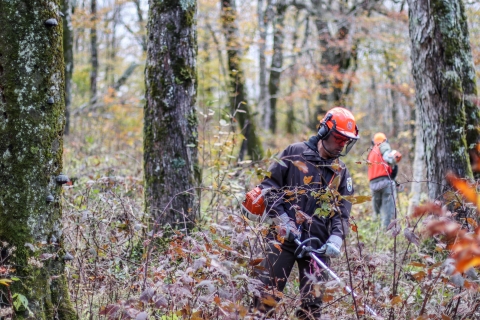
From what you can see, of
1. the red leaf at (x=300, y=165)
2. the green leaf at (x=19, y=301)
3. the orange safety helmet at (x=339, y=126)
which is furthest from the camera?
the orange safety helmet at (x=339, y=126)

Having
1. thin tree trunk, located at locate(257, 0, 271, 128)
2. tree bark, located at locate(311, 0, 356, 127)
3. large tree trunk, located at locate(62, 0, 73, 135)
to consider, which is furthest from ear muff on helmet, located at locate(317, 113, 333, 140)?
tree bark, located at locate(311, 0, 356, 127)

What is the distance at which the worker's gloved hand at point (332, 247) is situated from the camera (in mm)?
3961

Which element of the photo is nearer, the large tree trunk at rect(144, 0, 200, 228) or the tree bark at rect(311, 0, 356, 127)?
the large tree trunk at rect(144, 0, 200, 228)

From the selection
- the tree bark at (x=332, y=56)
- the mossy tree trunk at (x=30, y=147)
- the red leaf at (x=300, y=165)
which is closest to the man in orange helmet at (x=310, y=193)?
the red leaf at (x=300, y=165)

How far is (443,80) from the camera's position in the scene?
6305mm

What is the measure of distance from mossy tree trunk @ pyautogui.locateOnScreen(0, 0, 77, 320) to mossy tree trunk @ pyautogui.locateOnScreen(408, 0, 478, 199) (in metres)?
5.06

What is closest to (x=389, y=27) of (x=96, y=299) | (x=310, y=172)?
(x=310, y=172)

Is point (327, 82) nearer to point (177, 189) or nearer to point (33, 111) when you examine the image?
point (177, 189)

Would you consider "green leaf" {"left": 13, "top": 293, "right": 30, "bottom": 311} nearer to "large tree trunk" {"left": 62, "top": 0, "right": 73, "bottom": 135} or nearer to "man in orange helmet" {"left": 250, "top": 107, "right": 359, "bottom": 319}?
"man in orange helmet" {"left": 250, "top": 107, "right": 359, "bottom": 319}

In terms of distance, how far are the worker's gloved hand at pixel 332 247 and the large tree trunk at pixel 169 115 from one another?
6.33ft

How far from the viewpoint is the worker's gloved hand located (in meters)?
3.96

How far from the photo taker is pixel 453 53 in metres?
6.30

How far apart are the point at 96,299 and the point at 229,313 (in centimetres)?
187

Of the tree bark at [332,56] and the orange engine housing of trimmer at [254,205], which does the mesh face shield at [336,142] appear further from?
the tree bark at [332,56]
